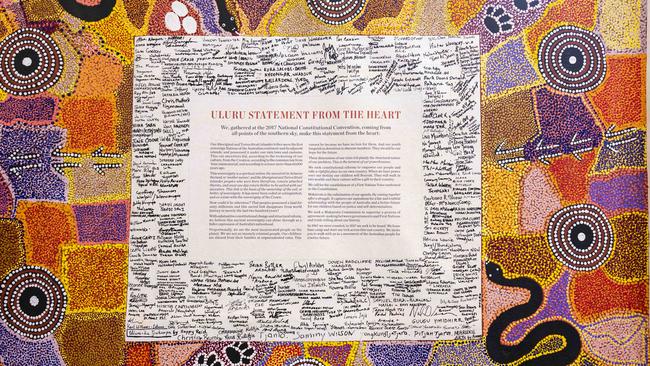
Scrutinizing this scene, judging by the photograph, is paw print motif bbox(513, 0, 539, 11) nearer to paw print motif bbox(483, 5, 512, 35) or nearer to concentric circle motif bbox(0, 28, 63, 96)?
paw print motif bbox(483, 5, 512, 35)

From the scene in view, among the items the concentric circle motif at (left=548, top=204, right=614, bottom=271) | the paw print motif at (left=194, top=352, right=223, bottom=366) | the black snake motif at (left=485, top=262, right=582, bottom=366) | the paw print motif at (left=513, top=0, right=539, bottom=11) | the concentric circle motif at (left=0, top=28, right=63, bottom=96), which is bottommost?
the paw print motif at (left=194, top=352, right=223, bottom=366)

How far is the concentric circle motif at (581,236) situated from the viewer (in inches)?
30.9

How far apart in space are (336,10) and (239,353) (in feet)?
2.06

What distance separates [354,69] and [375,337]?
0.47 m

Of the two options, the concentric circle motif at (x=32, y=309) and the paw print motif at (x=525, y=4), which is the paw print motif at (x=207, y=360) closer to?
the concentric circle motif at (x=32, y=309)

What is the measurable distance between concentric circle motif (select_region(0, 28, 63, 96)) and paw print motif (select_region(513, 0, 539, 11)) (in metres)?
0.81

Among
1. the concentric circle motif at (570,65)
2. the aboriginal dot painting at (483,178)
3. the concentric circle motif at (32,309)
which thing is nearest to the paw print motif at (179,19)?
the aboriginal dot painting at (483,178)

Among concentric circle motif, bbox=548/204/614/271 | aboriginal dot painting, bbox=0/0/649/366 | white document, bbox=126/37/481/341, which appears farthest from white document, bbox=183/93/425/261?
concentric circle motif, bbox=548/204/614/271

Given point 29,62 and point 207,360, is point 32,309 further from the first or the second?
point 29,62

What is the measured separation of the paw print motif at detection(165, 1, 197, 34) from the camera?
2.63 feet

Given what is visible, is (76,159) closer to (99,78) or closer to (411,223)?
(99,78)

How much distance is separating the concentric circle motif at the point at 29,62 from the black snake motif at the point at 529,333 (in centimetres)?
85

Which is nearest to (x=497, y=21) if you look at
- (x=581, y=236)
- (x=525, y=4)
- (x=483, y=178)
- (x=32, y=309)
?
(x=525, y=4)

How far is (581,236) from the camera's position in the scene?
0.78 m
